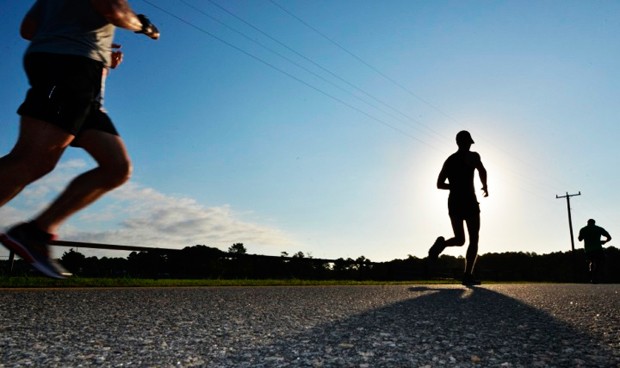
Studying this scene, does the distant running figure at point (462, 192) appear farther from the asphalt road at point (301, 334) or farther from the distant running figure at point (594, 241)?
the distant running figure at point (594, 241)

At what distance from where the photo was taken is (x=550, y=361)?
7.00ft

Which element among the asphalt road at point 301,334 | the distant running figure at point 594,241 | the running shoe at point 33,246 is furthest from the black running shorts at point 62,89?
the distant running figure at point 594,241

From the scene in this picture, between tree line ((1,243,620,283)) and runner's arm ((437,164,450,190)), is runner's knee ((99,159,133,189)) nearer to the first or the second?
tree line ((1,243,620,283))

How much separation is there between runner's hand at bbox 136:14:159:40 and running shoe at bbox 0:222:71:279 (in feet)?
4.22

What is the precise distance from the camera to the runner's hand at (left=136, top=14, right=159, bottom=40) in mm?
2786

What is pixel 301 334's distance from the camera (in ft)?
9.09

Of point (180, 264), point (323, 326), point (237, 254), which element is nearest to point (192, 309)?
point (323, 326)

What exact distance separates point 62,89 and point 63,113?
0.13m

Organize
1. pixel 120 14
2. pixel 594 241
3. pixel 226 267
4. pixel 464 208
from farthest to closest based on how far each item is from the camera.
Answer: pixel 594 241, pixel 226 267, pixel 464 208, pixel 120 14

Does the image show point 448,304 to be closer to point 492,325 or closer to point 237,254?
point 492,325

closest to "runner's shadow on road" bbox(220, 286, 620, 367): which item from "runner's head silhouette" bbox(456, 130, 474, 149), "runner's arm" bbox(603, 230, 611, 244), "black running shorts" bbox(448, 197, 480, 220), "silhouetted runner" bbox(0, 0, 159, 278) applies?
"silhouetted runner" bbox(0, 0, 159, 278)

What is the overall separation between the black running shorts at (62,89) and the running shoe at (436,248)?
603cm

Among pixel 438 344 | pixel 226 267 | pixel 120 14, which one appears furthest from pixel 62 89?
pixel 226 267

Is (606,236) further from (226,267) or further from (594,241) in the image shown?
(226,267)
